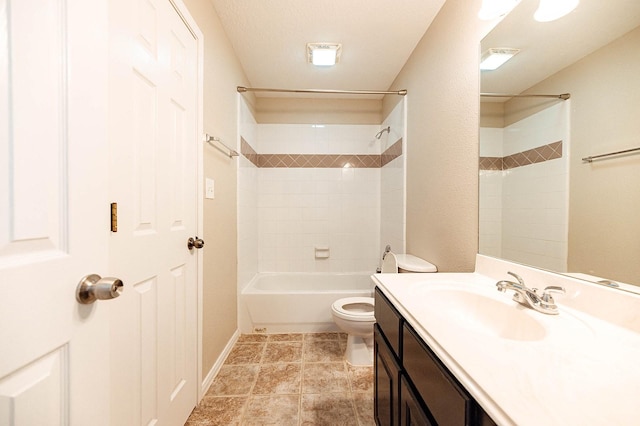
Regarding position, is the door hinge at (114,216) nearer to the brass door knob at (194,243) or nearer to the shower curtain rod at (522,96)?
the brass door knob at (194,243)

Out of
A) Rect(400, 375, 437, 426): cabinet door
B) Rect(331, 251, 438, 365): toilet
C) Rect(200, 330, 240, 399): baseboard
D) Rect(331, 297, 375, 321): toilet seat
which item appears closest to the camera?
Rect(400, 375, 437, 426): cabinet door

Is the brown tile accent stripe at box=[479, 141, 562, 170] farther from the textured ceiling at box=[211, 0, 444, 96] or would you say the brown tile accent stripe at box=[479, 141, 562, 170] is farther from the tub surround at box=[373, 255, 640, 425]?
the textured ceiling at box=[211, 0, 444, 96]

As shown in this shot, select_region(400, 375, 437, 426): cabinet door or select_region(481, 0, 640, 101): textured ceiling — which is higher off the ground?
select_region(481, 0, 640, 101): textured ceiling

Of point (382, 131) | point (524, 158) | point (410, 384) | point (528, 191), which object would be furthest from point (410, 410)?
point (382, 131)

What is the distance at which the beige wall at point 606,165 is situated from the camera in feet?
2.14

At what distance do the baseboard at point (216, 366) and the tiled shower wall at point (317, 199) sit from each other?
920 millimetres

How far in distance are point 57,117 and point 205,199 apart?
1.01 metres

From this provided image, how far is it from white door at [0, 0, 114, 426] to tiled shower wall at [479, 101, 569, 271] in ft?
4.44

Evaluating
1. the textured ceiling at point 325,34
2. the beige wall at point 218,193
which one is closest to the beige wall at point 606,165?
the textured ceiling at point 325,34

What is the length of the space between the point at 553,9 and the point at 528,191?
65 cm

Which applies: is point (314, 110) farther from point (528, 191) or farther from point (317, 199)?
point (528, 191)

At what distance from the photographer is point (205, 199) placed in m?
1.46

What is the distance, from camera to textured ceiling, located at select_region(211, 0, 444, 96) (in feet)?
5.08

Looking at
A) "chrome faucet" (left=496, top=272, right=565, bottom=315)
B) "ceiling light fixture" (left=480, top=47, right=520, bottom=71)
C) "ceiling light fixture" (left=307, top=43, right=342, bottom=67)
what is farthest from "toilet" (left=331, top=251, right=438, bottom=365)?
"ceiling light fixture" (left=307, top=43, right=342, bottom=67)
